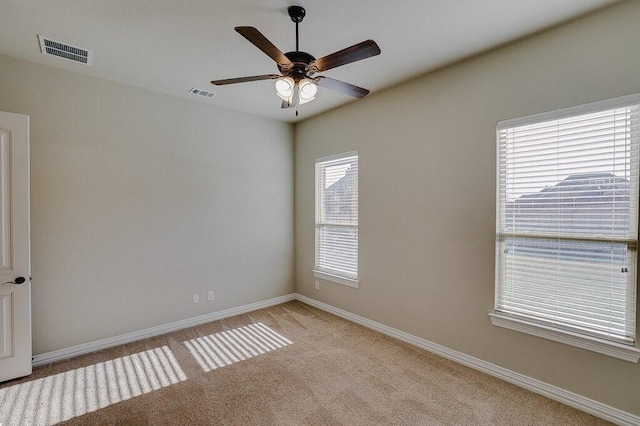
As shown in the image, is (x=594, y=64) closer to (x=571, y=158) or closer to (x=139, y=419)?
(x=571, y=158)

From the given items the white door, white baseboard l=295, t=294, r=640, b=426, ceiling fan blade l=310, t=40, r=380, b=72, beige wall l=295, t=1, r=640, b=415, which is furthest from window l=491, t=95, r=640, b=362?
the white door

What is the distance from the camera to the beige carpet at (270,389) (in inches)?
86.1

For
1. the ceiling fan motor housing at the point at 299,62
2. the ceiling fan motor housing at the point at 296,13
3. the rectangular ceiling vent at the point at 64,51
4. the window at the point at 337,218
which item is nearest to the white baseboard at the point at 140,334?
the window at the point at 337,218

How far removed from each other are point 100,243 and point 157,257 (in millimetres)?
598

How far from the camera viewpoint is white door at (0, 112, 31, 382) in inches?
102

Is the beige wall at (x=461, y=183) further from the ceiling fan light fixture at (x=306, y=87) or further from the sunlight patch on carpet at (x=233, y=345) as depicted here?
the ceiling fan light fixture at (x=306, y=87)

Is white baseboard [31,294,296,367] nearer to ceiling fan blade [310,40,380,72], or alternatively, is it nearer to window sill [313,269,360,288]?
window sill [313,269,360,288]

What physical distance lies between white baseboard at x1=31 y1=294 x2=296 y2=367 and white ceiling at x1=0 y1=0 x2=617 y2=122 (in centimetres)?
286

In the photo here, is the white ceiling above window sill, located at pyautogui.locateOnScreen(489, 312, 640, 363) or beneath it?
above

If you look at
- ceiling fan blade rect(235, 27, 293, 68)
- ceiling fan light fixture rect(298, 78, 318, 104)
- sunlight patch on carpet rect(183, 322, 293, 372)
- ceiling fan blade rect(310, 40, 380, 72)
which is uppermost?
ceiling fan blade rect(235, 27, 293, 68)

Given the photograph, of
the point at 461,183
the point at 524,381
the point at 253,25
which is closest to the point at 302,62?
the point at 253,25

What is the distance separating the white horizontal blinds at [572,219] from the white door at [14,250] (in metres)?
4.26

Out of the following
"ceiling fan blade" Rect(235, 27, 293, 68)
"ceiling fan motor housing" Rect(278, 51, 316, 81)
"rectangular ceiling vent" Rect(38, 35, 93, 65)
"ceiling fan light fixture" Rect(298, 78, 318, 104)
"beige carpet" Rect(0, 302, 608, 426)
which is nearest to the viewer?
"ceiling fan blade" Rect(235, 27, 293, 68)

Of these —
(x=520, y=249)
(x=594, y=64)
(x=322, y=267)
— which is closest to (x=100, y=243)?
(x=322, y=267)
